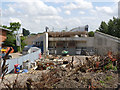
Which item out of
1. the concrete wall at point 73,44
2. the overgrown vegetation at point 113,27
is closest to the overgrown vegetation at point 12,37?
the concrete wall at point 73,44

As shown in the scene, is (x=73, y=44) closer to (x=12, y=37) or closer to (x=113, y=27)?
(x=113, y=27)

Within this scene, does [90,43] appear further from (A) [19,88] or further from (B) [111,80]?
(A) [19,88]

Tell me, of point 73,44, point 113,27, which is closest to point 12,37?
point 73,44

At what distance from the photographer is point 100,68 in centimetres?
406

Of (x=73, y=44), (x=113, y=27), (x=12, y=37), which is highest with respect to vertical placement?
(x=113, y=27)

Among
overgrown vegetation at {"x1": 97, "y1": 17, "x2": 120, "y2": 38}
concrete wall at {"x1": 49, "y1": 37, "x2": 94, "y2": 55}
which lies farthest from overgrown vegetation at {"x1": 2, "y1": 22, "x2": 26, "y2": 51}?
overgrown vegetation at {"x1": 97, "y1": 17, "x2": 120, "y2": 38}

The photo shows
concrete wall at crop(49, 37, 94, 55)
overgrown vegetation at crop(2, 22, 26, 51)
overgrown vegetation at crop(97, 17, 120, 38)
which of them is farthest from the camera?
overgrown vegetation at crop(2, 22, 26, 51)

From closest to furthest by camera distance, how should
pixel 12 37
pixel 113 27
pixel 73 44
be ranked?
pixel 73 44, pixel 113 27, pixel 12 37

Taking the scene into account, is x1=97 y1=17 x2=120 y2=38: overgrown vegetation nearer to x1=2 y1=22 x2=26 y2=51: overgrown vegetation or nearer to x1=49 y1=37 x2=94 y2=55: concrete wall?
x1=49 y1=37 x2=94 y2=55: concrete wall

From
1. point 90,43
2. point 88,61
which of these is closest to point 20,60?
point 88,61

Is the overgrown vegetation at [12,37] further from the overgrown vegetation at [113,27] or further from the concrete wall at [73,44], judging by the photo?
the overgrown vegetation at [113,27]

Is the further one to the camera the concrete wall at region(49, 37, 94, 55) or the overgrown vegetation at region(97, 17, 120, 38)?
the overgrown vegetation at region(97, 17, 120, 38)

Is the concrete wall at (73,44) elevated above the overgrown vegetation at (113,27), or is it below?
below

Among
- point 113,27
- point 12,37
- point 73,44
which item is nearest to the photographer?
point 73,44
